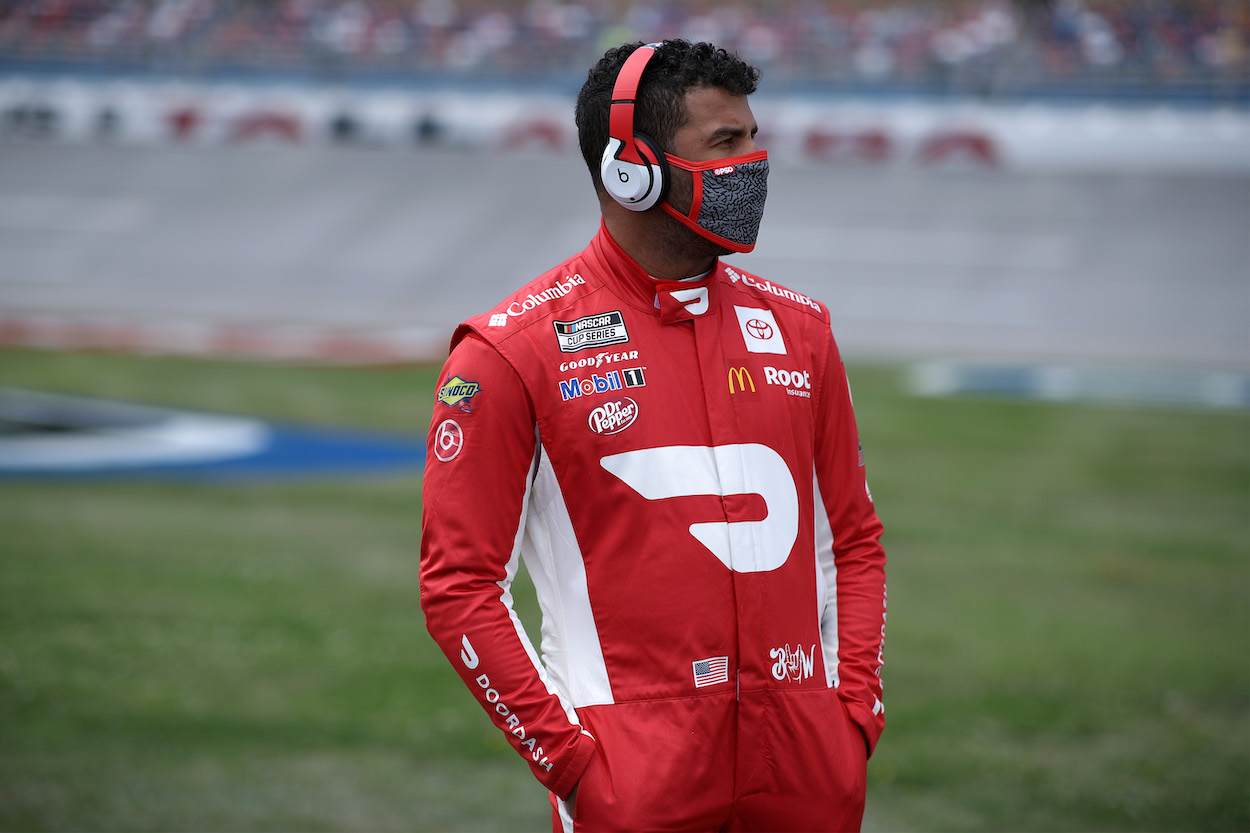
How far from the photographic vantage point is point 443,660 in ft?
21.6

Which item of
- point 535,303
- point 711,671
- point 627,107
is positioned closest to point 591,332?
point 535,303

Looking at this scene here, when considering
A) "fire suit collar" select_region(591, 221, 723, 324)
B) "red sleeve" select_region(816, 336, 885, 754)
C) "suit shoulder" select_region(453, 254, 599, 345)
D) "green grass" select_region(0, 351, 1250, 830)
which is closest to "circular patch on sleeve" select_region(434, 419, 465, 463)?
"suit shoulder" select_region(453, 254, 599, 345)

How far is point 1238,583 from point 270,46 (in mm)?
28227

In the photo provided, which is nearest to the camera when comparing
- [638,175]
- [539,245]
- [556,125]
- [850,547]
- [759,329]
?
[638,175]

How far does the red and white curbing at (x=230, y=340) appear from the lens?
15.6 meters

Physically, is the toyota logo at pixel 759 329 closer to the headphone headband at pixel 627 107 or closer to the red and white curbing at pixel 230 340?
the headphone headband at pixel 627 107

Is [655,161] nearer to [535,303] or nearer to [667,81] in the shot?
[667,81]

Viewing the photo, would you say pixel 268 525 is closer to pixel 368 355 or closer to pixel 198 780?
pixel 198 780

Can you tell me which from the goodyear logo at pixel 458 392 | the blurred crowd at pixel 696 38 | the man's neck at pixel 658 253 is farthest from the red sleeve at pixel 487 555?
the blurred crowd at pixel 696 38

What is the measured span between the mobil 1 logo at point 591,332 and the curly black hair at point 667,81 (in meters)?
0.28

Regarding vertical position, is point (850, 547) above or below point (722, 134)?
below

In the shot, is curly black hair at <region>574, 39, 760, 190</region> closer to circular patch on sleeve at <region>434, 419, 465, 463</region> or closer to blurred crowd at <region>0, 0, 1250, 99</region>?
circular patch on sleeve at <region>434, 419, 465, 463</region>

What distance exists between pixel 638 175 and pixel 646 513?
64 centimetres

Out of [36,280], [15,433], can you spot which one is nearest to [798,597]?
[15,433]
